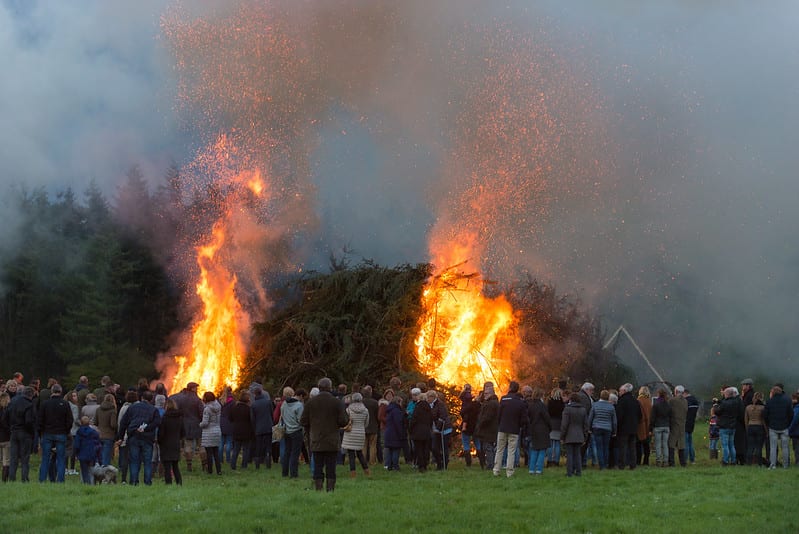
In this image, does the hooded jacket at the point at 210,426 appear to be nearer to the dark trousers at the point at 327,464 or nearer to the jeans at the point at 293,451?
the jeans at the point at 293,451

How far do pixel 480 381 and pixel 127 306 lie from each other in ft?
109

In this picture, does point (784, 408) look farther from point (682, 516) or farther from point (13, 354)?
point (13, 354)

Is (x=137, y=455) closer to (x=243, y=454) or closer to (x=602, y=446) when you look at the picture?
(x=243, y=454)

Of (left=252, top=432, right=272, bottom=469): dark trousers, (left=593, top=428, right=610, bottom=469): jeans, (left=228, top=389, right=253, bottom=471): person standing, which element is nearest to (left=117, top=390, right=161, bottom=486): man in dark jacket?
(left=228, top=389, right=253, bottom=471): person standing

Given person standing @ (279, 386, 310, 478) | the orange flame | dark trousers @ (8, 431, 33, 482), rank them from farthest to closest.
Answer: the orange flame, person standing @ (279, 386, 310, 478), dark trousers @ (8, 431, 33, 482)

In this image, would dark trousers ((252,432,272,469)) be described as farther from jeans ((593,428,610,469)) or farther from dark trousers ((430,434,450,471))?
jeans ((593,428,610,469))

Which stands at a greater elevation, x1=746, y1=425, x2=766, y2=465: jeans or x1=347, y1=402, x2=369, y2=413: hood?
x1=347, y1=402, x2=369, y2=413: hood

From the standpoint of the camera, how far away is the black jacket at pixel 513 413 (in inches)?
725

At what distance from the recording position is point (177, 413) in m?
17.4

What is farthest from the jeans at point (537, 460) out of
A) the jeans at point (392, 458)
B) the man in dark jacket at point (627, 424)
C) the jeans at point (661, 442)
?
the jeans at point (661, 442)

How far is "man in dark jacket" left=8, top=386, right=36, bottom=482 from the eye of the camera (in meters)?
17.8

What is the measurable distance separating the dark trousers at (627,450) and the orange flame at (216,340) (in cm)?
1465

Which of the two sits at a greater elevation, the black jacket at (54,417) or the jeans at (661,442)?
the black jacket at (54,417)

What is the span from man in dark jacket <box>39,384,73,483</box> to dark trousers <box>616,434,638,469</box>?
39.0 ft
